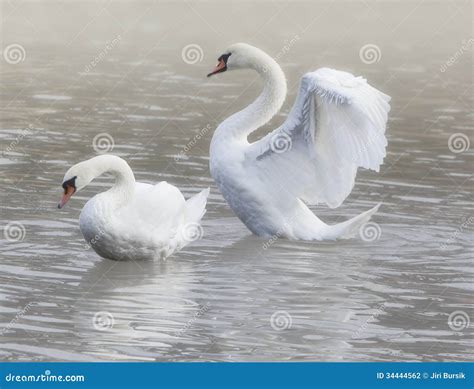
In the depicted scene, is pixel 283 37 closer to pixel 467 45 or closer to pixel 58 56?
pixel 467 45

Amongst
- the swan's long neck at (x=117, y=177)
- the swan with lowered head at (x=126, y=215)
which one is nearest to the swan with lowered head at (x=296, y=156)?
the swan with lowered head at (x=126, y=215)

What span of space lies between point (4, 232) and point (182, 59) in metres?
11.8

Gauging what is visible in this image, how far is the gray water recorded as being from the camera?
8.49 meters

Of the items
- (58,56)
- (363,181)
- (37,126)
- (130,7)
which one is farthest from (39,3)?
(363,181)

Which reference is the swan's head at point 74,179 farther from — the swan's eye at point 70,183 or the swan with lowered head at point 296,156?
the swan with lowered head at point 296,156

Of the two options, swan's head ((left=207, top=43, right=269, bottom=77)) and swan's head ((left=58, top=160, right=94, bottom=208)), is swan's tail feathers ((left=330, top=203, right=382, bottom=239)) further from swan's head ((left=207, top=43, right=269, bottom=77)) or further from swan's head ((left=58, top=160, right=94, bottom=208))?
swan's head ((left=58, top=160, right=94, bottom=208))

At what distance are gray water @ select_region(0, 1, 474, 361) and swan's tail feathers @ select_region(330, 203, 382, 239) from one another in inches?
4.4

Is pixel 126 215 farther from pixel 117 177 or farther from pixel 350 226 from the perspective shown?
pixel 350 226

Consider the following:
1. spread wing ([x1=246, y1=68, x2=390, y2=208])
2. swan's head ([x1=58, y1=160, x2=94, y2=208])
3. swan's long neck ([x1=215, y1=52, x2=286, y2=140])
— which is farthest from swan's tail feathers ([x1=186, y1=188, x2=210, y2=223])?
swan's head ([x1=58, y1=160, x2=94, y2=208])

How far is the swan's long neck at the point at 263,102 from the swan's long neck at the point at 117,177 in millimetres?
1322

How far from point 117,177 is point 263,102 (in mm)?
1813

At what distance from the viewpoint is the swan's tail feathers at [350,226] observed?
1103 centimetres

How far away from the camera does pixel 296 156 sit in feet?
36.6

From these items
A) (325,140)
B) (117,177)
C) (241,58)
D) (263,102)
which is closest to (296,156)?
(325,140)
